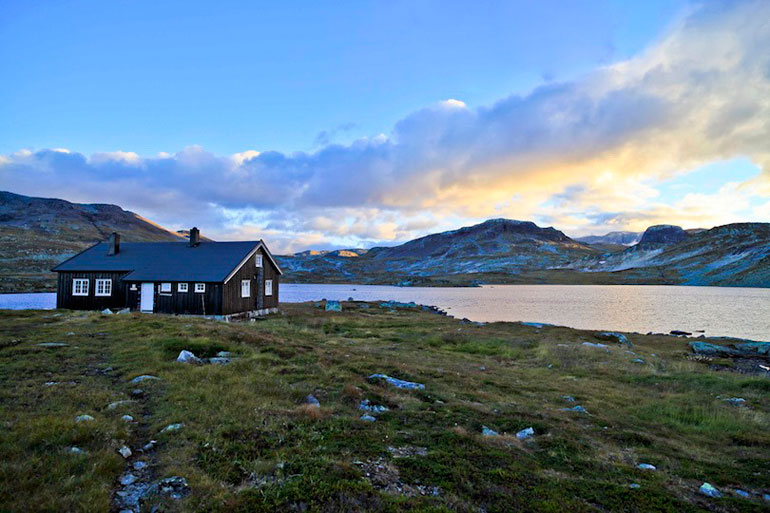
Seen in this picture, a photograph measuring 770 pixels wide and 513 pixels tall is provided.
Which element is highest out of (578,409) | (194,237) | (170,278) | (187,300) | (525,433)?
(194,237)

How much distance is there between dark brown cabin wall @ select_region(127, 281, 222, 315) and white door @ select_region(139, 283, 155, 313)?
0.87ft

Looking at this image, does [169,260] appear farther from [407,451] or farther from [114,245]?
[407,451]

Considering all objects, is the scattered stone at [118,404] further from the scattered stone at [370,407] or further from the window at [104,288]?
the window at [104,288]

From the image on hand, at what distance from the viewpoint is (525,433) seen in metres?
11.6

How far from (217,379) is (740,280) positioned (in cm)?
23359

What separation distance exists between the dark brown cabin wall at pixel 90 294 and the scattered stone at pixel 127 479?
42.5m

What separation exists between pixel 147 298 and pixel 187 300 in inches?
176

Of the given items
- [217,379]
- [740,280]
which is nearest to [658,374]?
[217,379]

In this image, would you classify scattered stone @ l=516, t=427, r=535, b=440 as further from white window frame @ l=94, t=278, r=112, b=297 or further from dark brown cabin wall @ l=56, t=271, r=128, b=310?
white window frame @ l=94, t=278, r=112, b=297

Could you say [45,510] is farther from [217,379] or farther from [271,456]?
[217,379]

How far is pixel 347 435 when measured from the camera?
9.90 m

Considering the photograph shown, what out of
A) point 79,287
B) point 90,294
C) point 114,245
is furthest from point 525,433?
point 114,245

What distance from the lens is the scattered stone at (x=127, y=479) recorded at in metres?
7.28

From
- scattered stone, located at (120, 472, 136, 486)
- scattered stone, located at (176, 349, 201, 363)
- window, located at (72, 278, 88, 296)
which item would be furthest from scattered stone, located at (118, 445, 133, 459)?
window, located at (72, 278, 88, 296)
